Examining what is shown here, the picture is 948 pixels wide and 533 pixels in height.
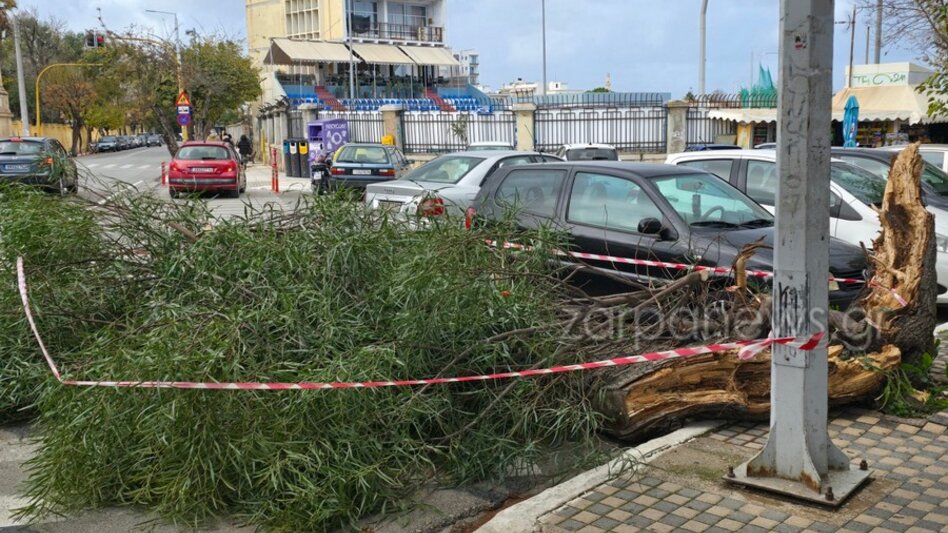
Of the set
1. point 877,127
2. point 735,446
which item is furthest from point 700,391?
point 877,127

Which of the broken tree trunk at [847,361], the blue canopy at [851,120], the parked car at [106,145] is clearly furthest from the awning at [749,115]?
the parked car at [106,145]

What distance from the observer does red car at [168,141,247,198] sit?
25766mm

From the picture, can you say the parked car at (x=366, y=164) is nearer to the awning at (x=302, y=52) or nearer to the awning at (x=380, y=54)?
the awning at (x=302, y=52)

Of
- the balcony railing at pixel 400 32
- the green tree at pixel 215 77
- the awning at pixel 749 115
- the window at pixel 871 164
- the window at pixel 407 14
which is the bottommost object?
the window at pixel 871 164

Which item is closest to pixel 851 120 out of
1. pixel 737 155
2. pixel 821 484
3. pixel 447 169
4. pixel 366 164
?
pixel 366 164

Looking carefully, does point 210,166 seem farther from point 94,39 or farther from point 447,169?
point 94,39

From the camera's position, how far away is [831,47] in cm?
471

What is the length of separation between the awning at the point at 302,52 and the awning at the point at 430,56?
798 cm

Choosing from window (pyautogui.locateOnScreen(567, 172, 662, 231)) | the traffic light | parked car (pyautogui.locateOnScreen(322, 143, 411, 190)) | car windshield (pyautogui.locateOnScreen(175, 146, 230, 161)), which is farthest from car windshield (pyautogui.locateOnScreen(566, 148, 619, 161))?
the traffic light

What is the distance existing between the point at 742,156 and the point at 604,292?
12.2 ft

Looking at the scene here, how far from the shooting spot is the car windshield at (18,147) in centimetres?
2328

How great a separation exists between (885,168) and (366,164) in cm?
1578

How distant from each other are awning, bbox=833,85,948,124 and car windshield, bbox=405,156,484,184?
19.6 metres

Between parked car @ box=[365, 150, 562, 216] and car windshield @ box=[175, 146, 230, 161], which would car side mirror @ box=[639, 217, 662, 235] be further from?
car windshield @ box=[175, 146, 230, 161]
